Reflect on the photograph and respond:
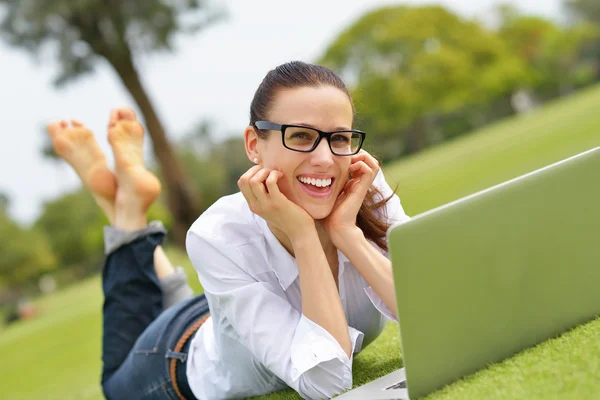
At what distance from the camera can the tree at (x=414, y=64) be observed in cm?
4225

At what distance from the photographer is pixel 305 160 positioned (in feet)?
7.74

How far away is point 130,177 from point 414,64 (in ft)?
131

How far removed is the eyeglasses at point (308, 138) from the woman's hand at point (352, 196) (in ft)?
0.34

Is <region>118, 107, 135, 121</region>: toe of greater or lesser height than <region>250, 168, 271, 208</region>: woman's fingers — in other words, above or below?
above

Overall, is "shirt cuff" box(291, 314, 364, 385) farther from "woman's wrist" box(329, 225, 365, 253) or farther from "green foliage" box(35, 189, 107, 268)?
"green foliage" box(35, 189, 107, 268)

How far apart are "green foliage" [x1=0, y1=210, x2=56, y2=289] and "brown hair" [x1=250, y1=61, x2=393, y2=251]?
38599 mm

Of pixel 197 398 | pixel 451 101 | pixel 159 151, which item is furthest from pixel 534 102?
pixel 197 398

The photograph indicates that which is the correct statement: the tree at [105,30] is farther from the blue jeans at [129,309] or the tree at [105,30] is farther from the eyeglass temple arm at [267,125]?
the eyeglass temple arm at [267,125]

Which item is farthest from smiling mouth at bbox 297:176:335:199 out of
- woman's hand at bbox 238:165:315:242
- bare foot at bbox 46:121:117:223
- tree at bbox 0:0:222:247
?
tree at bbox 0:0:222:247

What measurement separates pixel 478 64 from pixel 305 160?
46014 mm

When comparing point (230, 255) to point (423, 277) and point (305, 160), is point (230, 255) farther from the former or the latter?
point (423, 277)

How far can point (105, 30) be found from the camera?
1376cm

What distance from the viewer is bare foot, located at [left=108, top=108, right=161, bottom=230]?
149 inches

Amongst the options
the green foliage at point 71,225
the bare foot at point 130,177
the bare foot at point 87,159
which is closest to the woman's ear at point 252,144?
the bare foot at point 130,177
